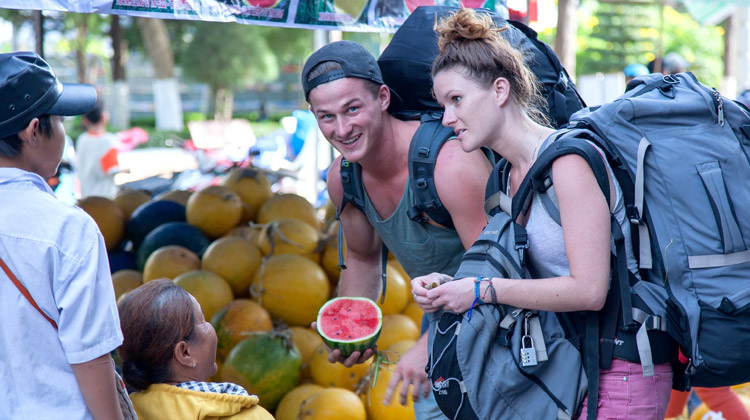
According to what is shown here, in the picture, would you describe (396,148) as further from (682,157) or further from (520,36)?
(682,157)

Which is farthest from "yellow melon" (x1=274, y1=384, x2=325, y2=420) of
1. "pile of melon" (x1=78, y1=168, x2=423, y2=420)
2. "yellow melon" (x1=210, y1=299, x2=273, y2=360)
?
"yellow melon" (x1=210, y1=299, x2=273, y2=360)

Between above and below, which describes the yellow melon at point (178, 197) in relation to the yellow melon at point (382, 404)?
above

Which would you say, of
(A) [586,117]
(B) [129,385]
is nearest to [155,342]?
(B) [129,385]

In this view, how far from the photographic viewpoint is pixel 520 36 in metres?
2.66

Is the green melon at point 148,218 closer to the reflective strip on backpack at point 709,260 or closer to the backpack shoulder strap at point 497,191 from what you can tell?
the backpack shoulder strap at point 497,191

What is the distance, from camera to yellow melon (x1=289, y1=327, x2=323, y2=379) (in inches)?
162

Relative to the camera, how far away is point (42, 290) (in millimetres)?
1896

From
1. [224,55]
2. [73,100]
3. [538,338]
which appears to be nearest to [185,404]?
[73,100]

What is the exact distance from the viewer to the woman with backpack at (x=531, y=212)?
6.62 feet

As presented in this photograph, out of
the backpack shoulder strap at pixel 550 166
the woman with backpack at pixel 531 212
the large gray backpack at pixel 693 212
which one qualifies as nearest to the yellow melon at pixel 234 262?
the woman with backpack at pixel 531 212

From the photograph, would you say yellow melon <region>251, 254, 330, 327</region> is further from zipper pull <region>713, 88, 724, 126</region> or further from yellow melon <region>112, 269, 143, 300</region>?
zipper pull <region>713, 88, 724, 126</region>

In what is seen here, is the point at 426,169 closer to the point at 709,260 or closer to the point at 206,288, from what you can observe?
the point at 709,260

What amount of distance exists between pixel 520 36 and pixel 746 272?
1.18 metres

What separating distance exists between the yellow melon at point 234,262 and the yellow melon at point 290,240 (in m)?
0.12
